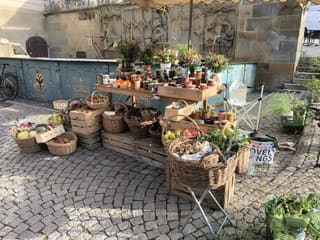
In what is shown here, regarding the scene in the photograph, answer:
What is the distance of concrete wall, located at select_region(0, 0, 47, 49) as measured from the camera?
1322 cm

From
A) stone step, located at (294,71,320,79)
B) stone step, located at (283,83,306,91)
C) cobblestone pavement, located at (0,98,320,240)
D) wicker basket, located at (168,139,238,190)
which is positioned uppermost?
stone step, located at (294,71,320,79)

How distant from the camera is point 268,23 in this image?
340 inches

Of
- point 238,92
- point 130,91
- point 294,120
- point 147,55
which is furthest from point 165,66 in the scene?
point 294,120

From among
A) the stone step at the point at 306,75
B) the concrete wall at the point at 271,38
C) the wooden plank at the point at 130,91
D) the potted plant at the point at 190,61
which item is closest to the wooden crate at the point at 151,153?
the wooden plank at the point at 130,91

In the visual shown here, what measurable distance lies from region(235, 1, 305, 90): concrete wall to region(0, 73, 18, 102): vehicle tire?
7528mm

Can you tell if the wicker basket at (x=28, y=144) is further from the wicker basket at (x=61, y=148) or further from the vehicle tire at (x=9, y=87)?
the vehicle tire at (x=9, y=87)

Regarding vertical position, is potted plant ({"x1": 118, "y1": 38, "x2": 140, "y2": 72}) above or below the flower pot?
above

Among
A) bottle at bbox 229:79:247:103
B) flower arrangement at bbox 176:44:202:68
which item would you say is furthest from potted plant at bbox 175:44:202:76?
bottle at bbox 229:79:247:103

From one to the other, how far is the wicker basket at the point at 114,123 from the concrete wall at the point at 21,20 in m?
12.7

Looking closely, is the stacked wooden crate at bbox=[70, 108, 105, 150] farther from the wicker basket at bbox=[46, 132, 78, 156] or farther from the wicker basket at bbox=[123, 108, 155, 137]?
the wicker basket at bbox=[123, 108, 155, 137]

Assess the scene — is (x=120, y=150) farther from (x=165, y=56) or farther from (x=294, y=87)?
(x=294, y=87)

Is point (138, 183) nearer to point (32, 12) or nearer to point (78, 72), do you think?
point (78, 72)

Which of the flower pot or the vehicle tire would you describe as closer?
the flower pot

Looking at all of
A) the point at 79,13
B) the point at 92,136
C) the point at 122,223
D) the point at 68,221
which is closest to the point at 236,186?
the point at 122,223
